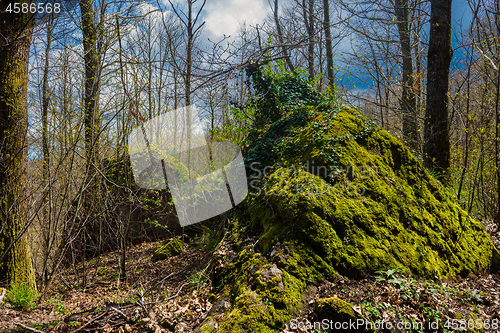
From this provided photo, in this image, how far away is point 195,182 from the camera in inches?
296

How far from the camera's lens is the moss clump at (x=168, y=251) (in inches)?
267

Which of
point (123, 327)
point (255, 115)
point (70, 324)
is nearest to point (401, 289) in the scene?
point (123, 327)

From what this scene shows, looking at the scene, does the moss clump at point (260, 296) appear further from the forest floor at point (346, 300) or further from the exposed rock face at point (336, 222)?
the forest floor at point (346, 300)

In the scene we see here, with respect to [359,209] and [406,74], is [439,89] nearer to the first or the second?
[406,74]

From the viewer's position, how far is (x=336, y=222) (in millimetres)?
3465

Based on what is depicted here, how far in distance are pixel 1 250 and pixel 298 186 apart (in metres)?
4.66

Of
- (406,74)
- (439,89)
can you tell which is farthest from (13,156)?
(406,74)

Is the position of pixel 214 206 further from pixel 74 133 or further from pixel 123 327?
pixel 123 327

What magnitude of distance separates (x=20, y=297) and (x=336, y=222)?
464 cm

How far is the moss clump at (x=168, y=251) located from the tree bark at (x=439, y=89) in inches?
248

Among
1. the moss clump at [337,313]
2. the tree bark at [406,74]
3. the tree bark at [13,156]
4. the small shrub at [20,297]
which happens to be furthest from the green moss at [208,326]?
the tree bark at [406,74]

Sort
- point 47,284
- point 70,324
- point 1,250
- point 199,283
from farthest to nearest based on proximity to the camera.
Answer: point 47,284 < point 1,250 < point 199,283 < point 70,324

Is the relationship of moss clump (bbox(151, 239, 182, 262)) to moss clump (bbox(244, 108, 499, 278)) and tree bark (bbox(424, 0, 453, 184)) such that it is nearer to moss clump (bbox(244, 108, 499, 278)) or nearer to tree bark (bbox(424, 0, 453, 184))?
moss clump (bbox(244, 108, 499, 278))

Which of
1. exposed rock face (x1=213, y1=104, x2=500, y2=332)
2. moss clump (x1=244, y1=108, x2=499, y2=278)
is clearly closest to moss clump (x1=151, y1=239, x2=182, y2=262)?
exposed rock face (x1=213, y1=104, x2=500, y2=332)
